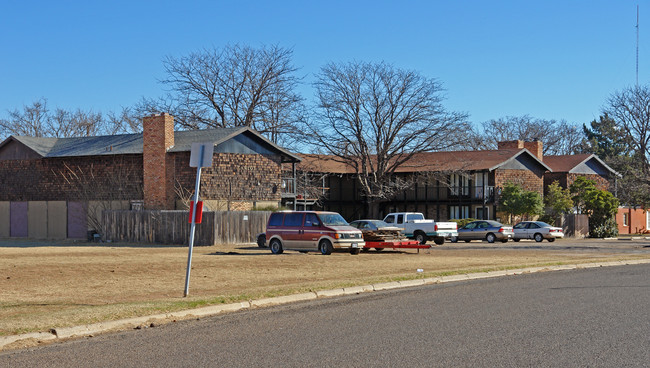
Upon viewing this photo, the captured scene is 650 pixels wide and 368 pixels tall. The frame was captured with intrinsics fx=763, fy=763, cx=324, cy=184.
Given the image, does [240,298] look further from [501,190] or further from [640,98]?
[640,98]

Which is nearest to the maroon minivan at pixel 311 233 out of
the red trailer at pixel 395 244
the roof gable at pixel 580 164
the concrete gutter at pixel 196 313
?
the red trailer at pixel 395 244

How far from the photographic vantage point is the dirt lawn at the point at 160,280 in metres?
12.6

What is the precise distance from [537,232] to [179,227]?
73.6 ft

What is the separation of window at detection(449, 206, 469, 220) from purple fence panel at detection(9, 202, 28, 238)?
3247 cm

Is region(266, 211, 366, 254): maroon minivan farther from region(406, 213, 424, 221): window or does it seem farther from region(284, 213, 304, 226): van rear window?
region(406, 213, 424, 221): window

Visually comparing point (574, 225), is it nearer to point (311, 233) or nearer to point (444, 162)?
point (444, 162)

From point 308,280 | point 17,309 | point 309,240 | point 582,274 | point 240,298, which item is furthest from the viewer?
point 309,240

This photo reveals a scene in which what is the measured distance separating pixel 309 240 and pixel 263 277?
9.68m

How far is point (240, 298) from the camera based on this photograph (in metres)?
14.4

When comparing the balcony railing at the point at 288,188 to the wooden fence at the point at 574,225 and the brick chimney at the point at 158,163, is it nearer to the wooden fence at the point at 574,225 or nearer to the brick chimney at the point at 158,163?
the brick chimney at the point at 158,163

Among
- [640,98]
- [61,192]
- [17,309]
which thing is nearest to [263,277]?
[17,309]

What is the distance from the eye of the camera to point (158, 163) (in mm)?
42812

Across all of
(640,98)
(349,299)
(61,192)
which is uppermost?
(640,98)

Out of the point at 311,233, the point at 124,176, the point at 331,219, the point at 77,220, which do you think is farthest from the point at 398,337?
the point at 77,220
